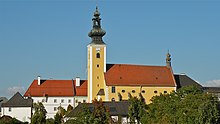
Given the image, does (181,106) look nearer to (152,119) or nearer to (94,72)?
(152,119)

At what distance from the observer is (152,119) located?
163 ft

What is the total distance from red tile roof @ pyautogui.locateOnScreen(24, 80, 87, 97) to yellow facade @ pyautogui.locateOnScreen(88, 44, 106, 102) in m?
8.97

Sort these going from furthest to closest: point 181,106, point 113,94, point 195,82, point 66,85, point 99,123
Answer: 1. point 66,85
2. point 195,82
3. point 113,94
4. point 181,106
5. point 99,123

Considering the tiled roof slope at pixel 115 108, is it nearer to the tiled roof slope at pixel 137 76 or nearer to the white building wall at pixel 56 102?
the tiled roof slope at pixel 137 76

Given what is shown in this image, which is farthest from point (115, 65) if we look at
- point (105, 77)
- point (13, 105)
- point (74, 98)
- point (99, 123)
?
point (99, 123)

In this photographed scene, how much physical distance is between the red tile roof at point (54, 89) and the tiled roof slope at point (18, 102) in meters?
4.44

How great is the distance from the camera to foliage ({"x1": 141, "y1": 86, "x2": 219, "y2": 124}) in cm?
4503

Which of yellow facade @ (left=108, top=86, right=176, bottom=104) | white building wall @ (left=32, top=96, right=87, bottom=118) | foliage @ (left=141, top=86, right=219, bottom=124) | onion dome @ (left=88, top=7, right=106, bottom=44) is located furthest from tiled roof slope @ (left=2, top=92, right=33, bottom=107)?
foliage @ (left=141, top=86, right=219, bottom=124)

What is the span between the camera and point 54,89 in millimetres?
85500

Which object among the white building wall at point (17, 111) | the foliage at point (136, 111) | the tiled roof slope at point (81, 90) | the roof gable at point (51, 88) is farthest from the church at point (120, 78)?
the foliage at point (136, 111)

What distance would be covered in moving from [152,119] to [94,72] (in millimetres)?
27219

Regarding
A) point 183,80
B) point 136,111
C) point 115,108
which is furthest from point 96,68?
point 136,111

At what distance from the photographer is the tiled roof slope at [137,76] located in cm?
7556

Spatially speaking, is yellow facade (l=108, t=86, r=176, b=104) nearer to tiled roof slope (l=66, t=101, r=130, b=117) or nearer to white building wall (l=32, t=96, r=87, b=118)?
white building wall (l=32, t=96, r=87, b=118)
